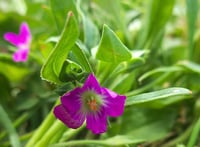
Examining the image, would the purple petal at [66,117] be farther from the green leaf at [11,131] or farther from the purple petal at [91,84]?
the green leaf at [11,131]

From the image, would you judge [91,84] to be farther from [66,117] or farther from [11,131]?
[11,131]

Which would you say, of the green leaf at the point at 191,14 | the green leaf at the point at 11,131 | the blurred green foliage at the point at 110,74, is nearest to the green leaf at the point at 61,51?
the blurred green foliage at the point at 110,74

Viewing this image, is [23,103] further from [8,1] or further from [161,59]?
[8,1]

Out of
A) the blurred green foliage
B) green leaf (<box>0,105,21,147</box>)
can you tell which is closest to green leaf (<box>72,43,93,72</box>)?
the blurred green foliage

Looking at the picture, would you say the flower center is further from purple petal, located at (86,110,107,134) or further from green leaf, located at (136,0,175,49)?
green leaf, located at (136,0,175,49)

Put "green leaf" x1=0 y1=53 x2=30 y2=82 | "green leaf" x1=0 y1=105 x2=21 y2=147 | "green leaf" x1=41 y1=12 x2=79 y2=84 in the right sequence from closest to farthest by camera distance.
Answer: "green leaf" x1=41 y1=12 x2=79 y2=84 → "green leaf" x1=0 y1=105 x2=21 y2=147 → "green leaf" x1=0 y1=53 x2=30 y2=82
